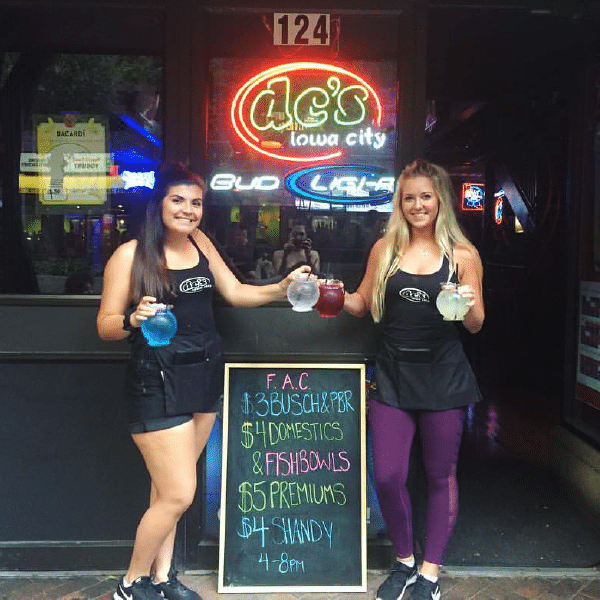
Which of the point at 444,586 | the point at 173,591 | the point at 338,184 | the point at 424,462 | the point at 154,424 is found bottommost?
the point at 444,586

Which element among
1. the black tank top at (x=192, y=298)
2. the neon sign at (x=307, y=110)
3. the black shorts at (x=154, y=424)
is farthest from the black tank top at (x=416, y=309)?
the black shorts at (x=154, y=424)

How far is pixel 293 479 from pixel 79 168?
6.38 ft

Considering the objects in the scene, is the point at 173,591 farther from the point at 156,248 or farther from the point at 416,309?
the point at 416,309

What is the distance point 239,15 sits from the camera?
343 centimetres

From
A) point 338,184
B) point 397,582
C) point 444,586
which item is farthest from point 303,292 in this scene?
point 444,586

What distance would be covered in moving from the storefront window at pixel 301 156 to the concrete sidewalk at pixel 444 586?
61.6 inches

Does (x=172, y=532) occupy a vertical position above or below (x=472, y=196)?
below

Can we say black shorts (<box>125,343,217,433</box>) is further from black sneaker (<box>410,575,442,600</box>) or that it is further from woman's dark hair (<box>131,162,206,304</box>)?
black sneaker (<box>410,575,442,600</box>)

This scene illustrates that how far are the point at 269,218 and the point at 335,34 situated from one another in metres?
1.00

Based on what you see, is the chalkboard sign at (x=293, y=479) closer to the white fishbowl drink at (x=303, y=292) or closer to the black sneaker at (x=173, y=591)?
the black sneaker at (x=173, y=591)

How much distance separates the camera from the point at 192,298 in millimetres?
2758

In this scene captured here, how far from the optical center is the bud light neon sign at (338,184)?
3484 millimetres

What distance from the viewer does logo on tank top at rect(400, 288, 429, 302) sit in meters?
2.87

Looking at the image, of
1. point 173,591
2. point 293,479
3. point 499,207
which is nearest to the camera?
point 173,591
